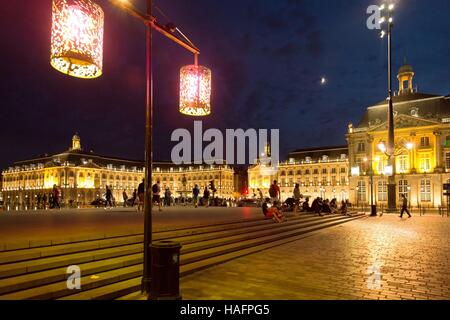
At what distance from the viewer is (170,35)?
23.7 feet

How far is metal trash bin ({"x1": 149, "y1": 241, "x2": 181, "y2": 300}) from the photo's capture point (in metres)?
5.81

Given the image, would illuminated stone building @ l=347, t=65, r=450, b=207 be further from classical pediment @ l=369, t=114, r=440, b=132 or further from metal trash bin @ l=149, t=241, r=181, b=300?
metal trash bin @ l=149, t=241, r=181, b=300

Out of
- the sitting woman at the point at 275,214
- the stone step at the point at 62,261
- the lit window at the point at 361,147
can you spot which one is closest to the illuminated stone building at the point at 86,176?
the lit window at the point at 361,147

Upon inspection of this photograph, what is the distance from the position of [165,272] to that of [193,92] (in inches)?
166

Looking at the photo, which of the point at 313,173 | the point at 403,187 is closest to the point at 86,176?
the point at 313,173

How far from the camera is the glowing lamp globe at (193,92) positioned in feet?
26.4

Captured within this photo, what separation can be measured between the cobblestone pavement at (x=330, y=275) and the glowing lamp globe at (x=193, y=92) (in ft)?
12.6

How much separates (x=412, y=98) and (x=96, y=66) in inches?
2735

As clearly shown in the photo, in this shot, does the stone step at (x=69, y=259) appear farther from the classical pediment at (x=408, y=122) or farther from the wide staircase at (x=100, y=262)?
the classical pediment at (x=408, y=122)

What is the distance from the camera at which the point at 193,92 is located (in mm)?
8102

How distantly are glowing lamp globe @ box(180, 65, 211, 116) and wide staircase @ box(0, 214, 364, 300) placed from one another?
11.8 ft
